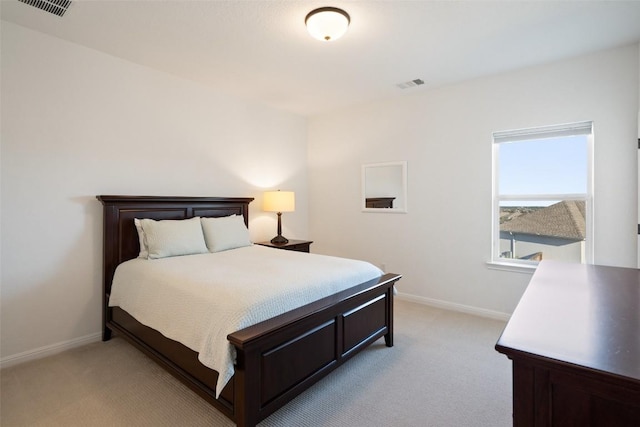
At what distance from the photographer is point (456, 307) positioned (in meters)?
3.69

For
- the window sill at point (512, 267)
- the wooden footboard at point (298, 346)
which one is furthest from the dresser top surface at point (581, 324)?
the window sill at point (512, 267)

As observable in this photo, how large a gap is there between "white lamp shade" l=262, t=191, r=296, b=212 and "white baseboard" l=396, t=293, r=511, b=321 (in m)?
1.89

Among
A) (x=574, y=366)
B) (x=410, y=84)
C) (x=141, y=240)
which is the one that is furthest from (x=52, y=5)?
(x=574, y=366)

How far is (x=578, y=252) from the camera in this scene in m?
3.11

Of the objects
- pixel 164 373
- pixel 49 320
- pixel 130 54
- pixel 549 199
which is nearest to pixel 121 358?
pixel 164 373

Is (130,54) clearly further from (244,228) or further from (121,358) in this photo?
(121,358)

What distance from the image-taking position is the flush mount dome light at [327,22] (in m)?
2.24

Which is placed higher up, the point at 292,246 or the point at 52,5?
the point at 52,5

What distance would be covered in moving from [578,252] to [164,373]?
385 cm

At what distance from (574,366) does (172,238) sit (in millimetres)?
2929

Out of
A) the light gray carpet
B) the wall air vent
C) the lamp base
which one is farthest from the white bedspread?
the wall air vent

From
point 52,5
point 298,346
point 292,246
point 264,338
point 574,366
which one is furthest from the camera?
point 292,246

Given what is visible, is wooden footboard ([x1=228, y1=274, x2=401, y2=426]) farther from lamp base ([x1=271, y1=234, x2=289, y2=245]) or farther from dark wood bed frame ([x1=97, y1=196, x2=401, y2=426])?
lamp base ([x1=271, y1=234, x2=289, y2=245])

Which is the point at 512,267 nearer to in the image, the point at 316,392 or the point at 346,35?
the point at 316,392
